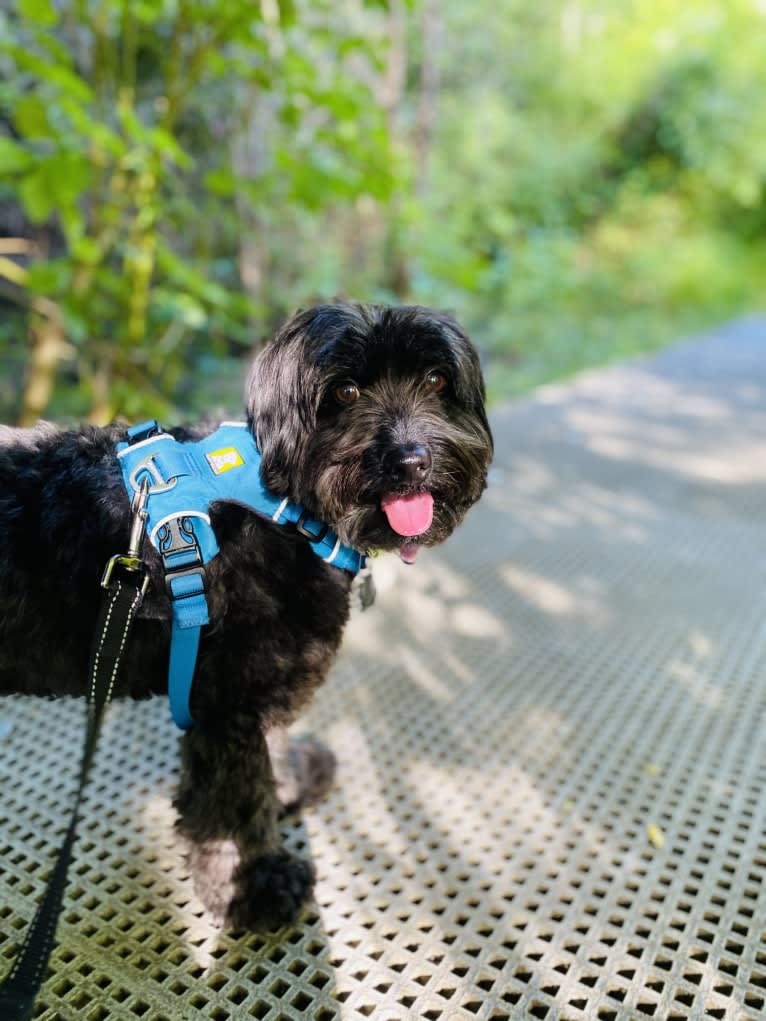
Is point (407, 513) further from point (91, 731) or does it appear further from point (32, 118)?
point (32, 118)

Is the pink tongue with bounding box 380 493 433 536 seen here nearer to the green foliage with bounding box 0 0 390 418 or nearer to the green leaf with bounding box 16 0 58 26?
the green foliage with bounding box 0 0 390 418

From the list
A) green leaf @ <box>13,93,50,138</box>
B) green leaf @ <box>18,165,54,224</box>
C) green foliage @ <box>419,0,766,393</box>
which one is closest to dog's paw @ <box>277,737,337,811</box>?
green leaf @ <box>18,165,54,224</box>

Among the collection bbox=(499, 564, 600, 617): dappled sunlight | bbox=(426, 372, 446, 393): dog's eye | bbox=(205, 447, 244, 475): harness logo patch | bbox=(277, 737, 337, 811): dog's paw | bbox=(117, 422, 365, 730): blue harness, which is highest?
bbox=(499, 564, 600, 617): dappled sunlight

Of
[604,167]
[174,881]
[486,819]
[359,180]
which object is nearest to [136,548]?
[174,881]

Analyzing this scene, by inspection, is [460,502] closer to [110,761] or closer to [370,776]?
[370,776]

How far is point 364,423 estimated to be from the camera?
5.11 ft

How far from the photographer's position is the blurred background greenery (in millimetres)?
3287

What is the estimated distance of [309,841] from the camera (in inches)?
71.9

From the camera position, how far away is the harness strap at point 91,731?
1.20 m

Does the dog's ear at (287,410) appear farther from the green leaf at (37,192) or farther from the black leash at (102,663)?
the green leaf at (37,192)

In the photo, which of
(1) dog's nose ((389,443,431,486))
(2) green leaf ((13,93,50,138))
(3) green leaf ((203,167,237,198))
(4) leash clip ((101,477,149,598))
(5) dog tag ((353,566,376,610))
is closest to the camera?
(4) leash clip ((101,477,149,598))

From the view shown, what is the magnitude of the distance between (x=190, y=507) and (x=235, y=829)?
75 centimetres

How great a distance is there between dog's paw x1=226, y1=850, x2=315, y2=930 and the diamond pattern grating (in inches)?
1.5

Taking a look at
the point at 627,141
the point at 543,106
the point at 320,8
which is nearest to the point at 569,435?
the point at 320,8
